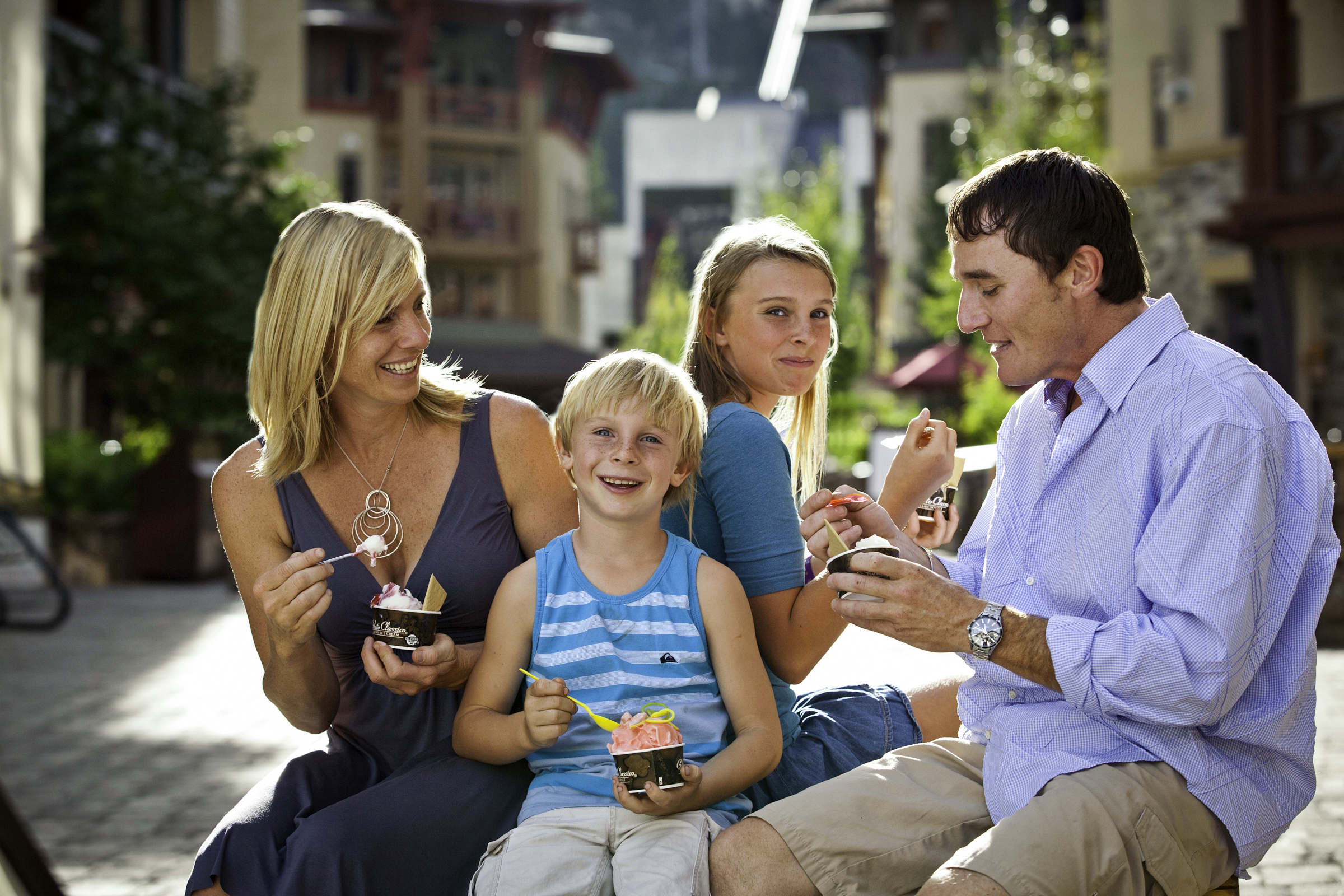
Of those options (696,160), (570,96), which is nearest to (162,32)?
(570,96)

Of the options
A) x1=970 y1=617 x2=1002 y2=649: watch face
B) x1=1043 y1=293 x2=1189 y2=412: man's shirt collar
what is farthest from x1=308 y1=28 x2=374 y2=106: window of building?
x1=970 y1=617 x2=1002 y2=649: watch face

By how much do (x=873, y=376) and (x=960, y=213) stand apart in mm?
31686

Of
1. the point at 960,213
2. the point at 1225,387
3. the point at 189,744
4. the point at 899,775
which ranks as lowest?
the point at 189,744

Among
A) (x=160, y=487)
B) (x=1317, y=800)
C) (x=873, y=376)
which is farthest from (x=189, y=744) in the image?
(x=873, y=376)

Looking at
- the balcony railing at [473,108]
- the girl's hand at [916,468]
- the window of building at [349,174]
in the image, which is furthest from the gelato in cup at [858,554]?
the balcony railing at [473,108]

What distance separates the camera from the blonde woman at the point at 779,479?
3.05m

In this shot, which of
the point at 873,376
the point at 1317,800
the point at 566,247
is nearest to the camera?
the point at 1317,800

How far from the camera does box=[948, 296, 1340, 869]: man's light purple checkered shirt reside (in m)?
2.43

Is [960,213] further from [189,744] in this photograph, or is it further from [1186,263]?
[1186,263]

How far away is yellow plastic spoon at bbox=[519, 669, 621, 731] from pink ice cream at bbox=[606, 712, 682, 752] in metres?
0.04

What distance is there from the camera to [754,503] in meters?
3.07

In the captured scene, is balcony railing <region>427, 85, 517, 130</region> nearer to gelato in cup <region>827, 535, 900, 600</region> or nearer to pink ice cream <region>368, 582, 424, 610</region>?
pink ice cream <region>368, 582, 424, 610</region>

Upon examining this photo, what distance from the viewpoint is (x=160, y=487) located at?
16.7 metres

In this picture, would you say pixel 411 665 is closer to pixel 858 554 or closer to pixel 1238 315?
pixel 858 554
